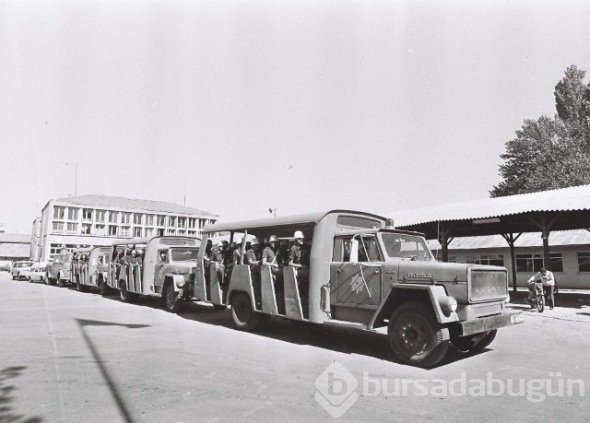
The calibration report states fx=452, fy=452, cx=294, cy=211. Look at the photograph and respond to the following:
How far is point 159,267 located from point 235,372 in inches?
349

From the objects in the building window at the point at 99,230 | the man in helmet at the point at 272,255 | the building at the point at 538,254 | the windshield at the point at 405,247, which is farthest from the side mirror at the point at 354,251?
the building window at the point at 99,230

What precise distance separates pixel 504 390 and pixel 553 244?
84.8 ft

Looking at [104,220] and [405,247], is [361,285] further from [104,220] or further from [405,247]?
[104,220]

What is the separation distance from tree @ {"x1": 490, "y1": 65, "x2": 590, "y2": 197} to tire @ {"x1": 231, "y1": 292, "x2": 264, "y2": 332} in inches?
1209

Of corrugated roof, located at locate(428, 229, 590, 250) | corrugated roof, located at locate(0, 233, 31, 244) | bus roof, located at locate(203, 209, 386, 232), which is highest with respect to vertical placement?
corrugated roof, located at locate(0, 233, 31, 244)

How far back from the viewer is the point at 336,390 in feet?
18.0

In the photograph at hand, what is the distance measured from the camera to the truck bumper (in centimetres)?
645

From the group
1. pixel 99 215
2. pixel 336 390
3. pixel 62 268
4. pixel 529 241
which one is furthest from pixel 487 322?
pixel 99 215

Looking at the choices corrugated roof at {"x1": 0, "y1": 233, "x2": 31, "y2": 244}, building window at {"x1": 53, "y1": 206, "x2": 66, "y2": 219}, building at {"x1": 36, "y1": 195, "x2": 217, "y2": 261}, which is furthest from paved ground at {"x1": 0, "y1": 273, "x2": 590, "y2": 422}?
corrugated roof at {"x1": 0, "y1": 233, "x2": 31, "y2": 244}

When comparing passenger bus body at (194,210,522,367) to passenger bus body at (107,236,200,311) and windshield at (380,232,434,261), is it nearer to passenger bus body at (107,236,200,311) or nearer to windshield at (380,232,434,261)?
windshield at (380,232,434,261)

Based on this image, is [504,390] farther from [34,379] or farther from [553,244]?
[553,244]

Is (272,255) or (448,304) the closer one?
(448,304)

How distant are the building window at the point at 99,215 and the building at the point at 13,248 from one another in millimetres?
36545

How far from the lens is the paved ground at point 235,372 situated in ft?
15.3
